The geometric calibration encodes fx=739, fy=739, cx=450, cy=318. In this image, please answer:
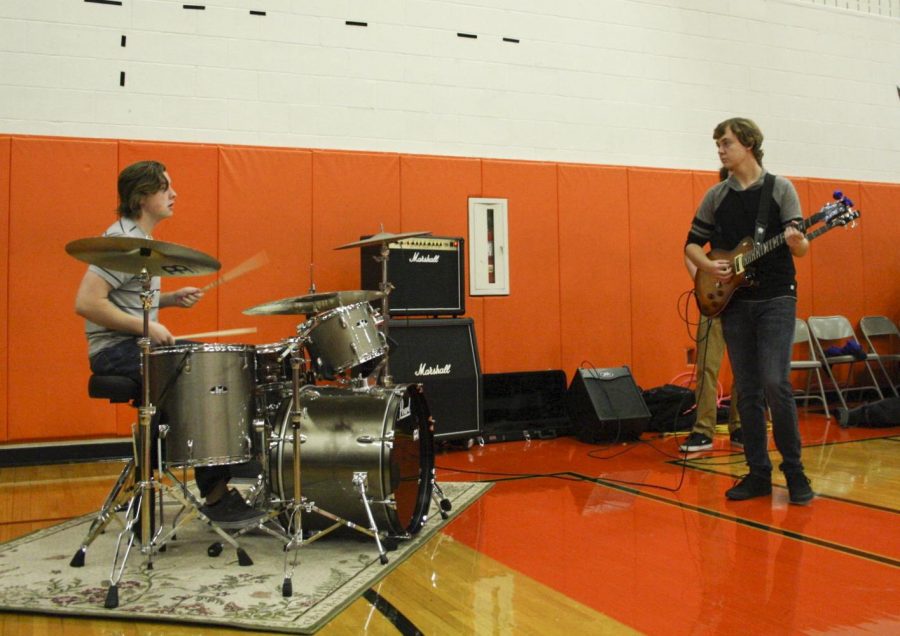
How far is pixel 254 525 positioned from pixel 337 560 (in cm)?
37

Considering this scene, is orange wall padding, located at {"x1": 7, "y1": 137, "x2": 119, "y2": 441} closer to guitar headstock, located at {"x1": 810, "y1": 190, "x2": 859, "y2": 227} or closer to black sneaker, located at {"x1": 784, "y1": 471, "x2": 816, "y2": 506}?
black sneaker, located at {"x1": 784, "y1": 471, "x2": 816, "y2": 506}

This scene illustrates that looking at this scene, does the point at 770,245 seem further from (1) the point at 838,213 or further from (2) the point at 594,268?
(2) the point at 594,268

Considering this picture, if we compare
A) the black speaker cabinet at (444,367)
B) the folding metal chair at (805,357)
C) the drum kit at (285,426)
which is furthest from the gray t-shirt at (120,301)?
the folding metal chair at (805,357)

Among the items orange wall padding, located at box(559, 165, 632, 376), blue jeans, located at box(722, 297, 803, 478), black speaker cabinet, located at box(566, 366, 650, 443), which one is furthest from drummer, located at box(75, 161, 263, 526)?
orange wall padding, located at box(559, 165, 632, 376)

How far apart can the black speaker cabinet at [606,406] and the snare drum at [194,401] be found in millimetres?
3278

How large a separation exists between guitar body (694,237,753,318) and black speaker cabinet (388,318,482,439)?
1791 millimetres

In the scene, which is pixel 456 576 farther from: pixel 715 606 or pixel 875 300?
pixel 875 300

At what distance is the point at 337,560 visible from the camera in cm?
283

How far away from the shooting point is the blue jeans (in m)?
3.45

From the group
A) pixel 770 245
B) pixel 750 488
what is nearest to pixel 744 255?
pixel 770 245

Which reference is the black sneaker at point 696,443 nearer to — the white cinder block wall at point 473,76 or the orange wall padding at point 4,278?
the white cinder block wall at point 473,76

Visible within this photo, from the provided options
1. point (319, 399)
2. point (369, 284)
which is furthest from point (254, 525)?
point (369, 284)

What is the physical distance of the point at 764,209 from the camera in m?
3.52

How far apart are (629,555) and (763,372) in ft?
4.00
